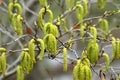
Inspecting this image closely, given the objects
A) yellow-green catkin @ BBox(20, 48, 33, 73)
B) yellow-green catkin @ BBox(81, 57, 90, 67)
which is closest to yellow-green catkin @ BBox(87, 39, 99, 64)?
yellow-green catkin @ BBox(81, 57, 90, 67)

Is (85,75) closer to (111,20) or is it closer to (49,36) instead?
(49,36)

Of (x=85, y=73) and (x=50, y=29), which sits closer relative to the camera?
(x=85, y=73)

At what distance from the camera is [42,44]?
1868 mm

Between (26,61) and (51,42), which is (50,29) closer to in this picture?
(51,42)

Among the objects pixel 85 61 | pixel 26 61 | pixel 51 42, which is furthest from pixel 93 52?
pixel 26 61

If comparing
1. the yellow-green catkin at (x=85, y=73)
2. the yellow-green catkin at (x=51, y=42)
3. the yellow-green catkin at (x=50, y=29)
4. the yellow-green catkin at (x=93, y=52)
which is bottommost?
the yellow-green catkin at (x=85, y=73)

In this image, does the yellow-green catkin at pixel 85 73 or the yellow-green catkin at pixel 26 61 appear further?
the yellow-green catkin at pixel 26 61

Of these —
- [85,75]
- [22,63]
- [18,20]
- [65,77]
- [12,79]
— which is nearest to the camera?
[85,75]

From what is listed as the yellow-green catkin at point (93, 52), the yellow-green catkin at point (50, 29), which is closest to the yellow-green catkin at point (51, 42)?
the yellow-green catkin at point (50, 29)

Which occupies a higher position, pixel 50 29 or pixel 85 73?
pixel 50 29

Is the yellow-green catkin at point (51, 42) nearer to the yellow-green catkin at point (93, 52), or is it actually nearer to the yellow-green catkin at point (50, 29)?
the yellow-green catkin at point (50, 29)

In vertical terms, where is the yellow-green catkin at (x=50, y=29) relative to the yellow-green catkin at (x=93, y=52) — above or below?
above

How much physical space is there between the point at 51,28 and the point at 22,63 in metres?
0.22

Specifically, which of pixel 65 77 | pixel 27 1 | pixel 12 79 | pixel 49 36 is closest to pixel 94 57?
pixel 49 36
